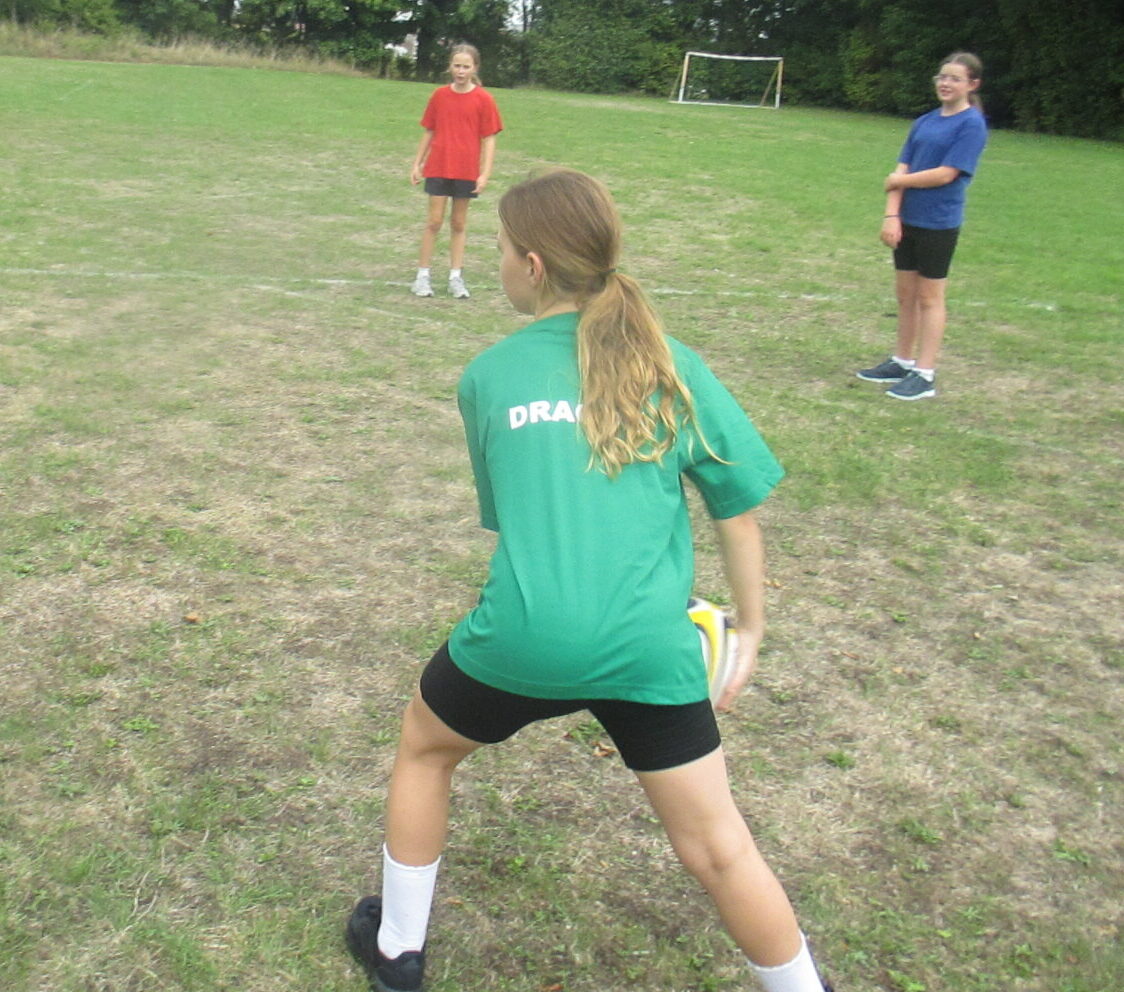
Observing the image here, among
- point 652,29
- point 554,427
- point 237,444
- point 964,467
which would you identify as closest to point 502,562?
point 554,427

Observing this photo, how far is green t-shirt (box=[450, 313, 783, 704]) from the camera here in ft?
6.73

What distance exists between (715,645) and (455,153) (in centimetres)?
709

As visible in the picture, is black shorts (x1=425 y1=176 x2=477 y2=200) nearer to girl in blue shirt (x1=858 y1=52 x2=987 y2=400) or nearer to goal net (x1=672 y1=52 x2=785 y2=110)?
girl in blue shirt (x1=858 y1=52 x2=987 y2=400)

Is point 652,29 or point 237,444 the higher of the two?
point 652,29

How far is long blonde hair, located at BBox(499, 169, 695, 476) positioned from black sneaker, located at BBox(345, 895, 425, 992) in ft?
4.00

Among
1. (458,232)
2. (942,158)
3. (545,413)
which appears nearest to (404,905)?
(545,413)

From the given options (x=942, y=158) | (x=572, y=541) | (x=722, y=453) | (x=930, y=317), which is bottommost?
(x=930, y=317)

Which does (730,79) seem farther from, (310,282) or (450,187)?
(310,282)

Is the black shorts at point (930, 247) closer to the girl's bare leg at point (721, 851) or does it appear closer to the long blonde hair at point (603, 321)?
the long blonde hair at point (603, 321)

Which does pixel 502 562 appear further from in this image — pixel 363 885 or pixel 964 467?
pixel 964 467

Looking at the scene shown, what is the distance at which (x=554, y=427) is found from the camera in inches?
82.0

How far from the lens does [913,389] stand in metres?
6.93

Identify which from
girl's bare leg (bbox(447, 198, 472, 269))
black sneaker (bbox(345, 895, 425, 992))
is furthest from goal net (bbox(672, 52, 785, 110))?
A: black sneaker (bbox(345, 895, 425, 992))

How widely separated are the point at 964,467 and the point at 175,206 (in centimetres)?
849
